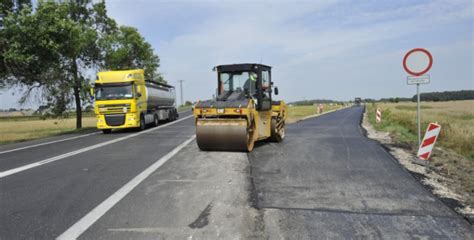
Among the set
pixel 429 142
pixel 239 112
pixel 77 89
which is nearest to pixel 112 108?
pixel 77 89

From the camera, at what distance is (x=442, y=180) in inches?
258

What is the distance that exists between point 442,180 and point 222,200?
13.8 feet

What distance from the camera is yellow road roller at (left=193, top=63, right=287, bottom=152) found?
978cm

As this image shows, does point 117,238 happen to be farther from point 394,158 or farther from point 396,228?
point 394,158

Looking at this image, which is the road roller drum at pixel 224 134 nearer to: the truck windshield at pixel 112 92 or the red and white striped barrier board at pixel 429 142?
the red and white striped barrier board at pixel 429 142

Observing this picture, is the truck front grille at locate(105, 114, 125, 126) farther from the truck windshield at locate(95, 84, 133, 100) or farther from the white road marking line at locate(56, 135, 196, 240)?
the white road marking line at locate(56, 135, 196, 240)

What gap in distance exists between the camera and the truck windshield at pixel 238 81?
11272 millimetres

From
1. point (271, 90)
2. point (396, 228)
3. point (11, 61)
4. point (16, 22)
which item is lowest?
point (396, 228)

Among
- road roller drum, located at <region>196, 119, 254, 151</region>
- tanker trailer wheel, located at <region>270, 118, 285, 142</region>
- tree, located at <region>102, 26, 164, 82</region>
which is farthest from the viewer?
tree, located at <region>102, 26, 164, 82</region>

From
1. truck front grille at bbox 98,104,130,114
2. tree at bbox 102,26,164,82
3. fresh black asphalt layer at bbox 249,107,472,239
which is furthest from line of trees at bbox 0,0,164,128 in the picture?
fresh black asphalt layer at bbox 249,107,472,239

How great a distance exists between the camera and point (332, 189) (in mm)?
5922

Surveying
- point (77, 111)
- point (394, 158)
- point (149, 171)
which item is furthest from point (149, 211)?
point (77, 111)

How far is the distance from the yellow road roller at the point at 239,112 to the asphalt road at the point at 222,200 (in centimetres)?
99

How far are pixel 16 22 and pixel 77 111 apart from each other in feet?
35.4
